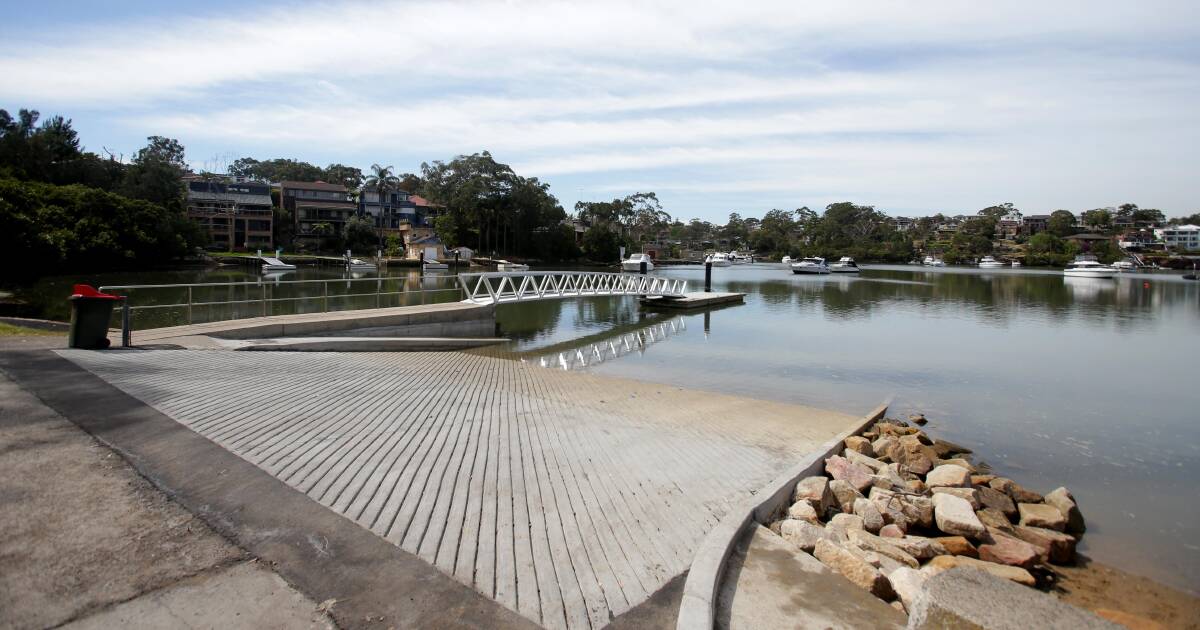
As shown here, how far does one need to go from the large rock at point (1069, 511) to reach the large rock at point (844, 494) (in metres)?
2.89

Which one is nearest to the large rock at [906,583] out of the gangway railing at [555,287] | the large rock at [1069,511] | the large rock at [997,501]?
the large rock at [997,501]

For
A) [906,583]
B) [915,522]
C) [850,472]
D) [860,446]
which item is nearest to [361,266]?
[860,446]

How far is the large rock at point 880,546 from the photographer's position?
6121 mm

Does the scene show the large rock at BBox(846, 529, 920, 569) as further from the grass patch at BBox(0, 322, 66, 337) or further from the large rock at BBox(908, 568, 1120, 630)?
the grass patch at BBox(0, 322, 66, 337)

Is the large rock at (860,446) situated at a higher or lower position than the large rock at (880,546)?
higher

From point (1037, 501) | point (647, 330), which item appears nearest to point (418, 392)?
point (1037, 501)

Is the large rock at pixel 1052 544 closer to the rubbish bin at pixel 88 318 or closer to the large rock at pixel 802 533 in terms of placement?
the large rock at pixel 802 533

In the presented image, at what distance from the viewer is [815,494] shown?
710cm

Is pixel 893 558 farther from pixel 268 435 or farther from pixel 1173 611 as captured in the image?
pixel 268 435

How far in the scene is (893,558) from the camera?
242 inches

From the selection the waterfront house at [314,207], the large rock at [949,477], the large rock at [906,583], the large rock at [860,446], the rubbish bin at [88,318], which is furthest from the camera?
the waterfront house at [314,207]

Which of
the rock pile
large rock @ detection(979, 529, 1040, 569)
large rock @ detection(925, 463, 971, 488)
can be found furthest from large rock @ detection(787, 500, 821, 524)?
large rock @ detection(925, 463, 971, 488)

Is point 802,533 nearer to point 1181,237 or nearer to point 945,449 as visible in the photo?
point 945,449

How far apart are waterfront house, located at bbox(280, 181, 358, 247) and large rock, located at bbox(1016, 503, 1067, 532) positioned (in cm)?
9407
